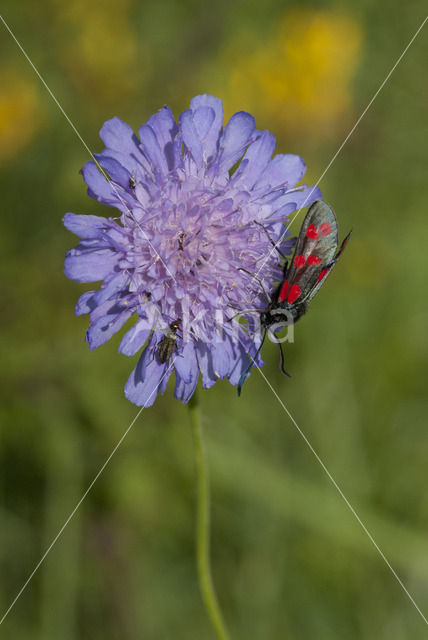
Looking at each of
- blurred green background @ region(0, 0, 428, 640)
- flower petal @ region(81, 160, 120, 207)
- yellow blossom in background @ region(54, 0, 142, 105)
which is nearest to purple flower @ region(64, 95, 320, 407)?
flower petal @ region(81, 160, 120, 207)

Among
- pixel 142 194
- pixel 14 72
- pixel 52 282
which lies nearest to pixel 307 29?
pixel 14 72

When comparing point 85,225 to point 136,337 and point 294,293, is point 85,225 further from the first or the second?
point 294,293

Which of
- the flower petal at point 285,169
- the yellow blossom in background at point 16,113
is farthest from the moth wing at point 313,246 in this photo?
the yellow blossom in background at point 16,113

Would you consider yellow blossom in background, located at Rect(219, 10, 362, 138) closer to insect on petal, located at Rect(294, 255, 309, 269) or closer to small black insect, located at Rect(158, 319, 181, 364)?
insect on petal, located at Rect(294, 255, 309, 269)

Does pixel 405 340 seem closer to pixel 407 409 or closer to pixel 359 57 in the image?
pixel 407 409

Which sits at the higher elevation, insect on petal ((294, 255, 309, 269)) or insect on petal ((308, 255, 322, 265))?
insect on petal ((308, 255, 322, 265))

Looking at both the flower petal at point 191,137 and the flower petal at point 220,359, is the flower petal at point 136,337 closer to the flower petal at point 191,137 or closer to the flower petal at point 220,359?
the flower petal at point 220,359
